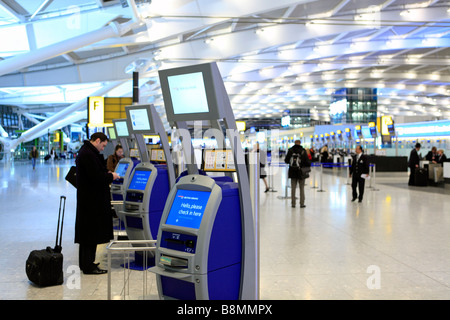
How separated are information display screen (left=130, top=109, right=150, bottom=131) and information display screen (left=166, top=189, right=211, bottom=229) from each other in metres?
2.68

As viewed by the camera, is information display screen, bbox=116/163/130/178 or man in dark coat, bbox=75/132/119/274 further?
information display screen, bbox=116/163/130/178

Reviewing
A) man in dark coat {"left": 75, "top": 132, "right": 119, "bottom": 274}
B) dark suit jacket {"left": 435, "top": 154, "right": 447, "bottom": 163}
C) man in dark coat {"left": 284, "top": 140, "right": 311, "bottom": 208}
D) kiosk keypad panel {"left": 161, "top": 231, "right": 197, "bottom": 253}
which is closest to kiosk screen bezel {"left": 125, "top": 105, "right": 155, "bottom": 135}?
man in dark coat {"left": 75, "top": 132, "right": 119, "bottom": 274}

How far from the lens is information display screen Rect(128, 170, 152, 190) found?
574cm

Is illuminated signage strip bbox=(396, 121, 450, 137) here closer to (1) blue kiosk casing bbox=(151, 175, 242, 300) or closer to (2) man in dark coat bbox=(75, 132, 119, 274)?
(2) man in dark coat bbox=(75, 132, 119, 274)

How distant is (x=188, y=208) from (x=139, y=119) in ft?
9.91

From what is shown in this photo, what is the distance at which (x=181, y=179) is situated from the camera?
11.8 feet

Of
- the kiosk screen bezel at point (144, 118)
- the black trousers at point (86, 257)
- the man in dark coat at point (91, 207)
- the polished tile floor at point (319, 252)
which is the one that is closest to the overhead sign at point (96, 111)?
the polished tile floor at point (319, 252)

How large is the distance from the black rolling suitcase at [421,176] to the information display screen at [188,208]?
15.8 m

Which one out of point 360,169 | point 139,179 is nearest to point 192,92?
point 139,179

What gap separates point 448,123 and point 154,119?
120 ft

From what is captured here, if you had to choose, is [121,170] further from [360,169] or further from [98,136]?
[360,169]

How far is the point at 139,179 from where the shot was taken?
229 inches

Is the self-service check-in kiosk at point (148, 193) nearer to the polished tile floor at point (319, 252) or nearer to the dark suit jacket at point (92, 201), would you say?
the dark suit jacket at point (92, 201)

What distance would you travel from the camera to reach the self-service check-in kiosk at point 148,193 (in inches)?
223
